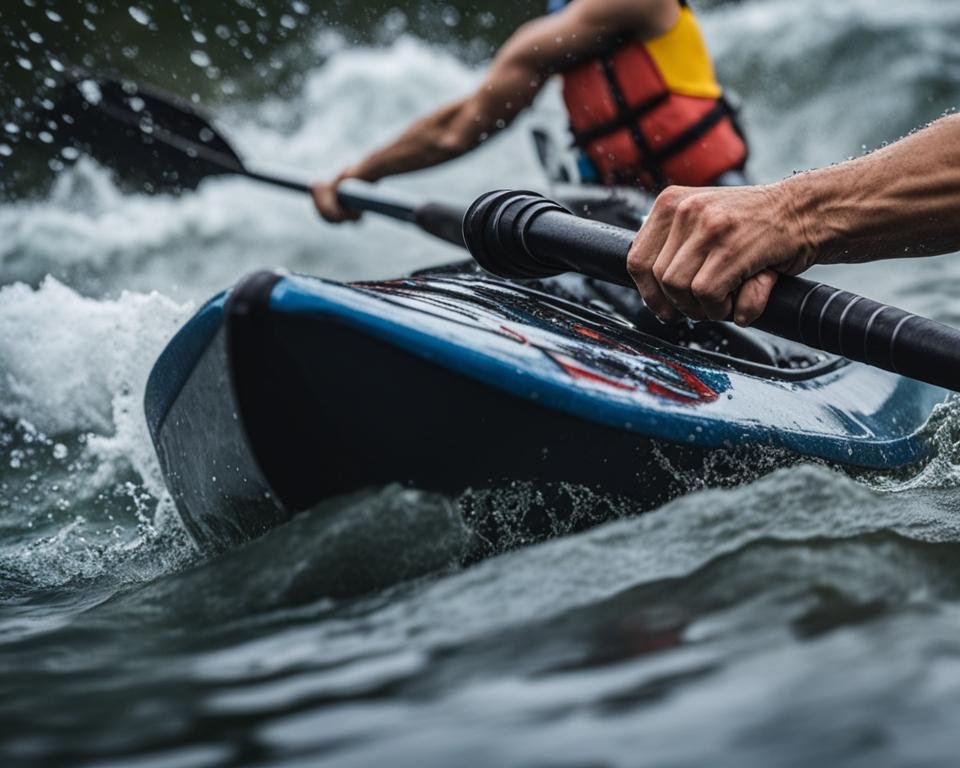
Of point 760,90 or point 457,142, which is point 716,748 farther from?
point 760,90

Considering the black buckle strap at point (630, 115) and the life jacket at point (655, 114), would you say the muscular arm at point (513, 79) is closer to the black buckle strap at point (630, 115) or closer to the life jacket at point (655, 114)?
the life jacket at point (655, 114)

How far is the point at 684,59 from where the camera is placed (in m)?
2.67

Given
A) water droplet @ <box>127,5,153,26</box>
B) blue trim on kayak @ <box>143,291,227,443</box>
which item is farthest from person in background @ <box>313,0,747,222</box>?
water droplet @ <box>127,5,153,26</box>

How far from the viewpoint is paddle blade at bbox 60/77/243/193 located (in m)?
3.70

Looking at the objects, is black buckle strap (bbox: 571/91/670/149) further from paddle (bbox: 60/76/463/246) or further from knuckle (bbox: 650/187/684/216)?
paddle (bbox: 60/76/463/246)

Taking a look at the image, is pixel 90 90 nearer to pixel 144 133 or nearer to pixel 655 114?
pixel 144 133

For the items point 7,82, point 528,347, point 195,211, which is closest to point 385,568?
point 528,347

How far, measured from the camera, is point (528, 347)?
1479mm

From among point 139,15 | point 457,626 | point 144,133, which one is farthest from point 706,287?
point 139,15

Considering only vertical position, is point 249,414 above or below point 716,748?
above

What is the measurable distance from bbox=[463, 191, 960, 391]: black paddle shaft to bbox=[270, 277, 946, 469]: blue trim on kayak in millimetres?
179

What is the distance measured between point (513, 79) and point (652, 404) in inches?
58.5

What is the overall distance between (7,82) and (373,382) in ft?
24.0

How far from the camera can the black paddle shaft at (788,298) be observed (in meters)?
1.39
